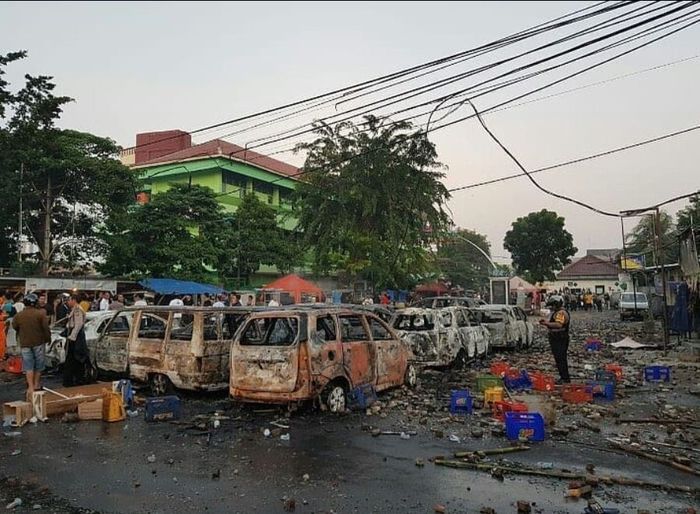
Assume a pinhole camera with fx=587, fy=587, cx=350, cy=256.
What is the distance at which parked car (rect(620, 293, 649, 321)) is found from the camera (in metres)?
34.1

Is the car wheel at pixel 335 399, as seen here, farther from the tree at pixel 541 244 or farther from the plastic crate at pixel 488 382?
the tree at pixel 541 244

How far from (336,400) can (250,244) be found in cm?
2101

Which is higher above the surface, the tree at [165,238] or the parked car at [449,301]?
the tree at [165,238]

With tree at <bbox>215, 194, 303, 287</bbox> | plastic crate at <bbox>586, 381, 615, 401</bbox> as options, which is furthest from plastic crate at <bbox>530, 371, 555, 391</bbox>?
tree at <bbox>215, 194, 303, 287</bbox>

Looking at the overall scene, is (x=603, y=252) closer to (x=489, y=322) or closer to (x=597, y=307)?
(x=597, y=307)

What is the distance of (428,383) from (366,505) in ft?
22.7

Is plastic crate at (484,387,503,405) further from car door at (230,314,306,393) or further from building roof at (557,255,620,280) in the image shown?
building roof at (557,255,620,280)

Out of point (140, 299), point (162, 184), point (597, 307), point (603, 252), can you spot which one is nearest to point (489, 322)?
point (140, 299)

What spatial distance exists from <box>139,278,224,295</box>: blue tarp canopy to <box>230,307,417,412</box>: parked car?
50.1ft

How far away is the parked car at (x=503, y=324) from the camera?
1716 centimetres

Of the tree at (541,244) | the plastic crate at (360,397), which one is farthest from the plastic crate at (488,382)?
the tree at (541,244)

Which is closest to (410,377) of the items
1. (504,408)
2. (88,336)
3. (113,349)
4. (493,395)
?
(493,395)

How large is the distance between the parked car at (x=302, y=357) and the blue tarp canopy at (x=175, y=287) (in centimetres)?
1526

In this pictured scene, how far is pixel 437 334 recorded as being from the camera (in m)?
12.9
